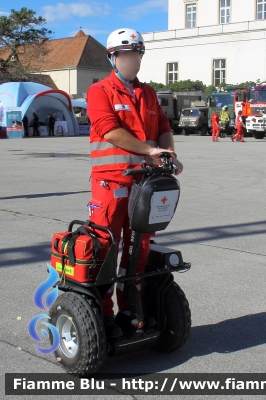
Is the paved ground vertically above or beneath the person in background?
beneath

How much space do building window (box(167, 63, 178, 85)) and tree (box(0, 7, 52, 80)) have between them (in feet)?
46.1

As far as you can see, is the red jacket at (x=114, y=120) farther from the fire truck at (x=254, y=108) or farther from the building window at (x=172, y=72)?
the building window at (x=172, y=72)

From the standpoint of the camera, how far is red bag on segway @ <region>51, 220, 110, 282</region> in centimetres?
370

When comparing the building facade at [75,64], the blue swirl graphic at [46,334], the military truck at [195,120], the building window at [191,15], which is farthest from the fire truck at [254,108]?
the building facade at [75,64]

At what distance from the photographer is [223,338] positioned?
14.6ft

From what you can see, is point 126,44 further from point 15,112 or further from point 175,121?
point 175,121

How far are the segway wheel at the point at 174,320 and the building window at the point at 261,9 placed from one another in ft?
190

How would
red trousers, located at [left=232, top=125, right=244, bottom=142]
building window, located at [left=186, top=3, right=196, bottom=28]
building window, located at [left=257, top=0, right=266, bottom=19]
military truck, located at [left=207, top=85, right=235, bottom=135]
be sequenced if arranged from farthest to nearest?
building window, located at [left=186, top=3, right=196, bottom=28] < building window, located at [left=257, top=0, right=266, bottom=19] < military truck, located at [left=207, top=85, right=235, bottom=135] < red trousers, located at [left=232, top=125, right=244, bottom=142]

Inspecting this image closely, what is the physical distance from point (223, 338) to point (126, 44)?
2.15 metres

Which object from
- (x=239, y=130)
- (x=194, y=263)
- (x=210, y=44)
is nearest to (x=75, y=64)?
(x=210, y=44)

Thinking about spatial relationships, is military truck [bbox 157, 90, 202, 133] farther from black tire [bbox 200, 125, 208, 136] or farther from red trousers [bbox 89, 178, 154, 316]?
red trousers [bbox 89, 178, 154, 316]

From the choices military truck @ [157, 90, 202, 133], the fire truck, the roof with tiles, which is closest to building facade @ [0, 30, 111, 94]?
the roof with tiles

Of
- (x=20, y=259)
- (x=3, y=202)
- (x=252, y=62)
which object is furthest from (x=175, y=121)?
(x=20, y=259)

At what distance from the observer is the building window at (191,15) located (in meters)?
63.8
